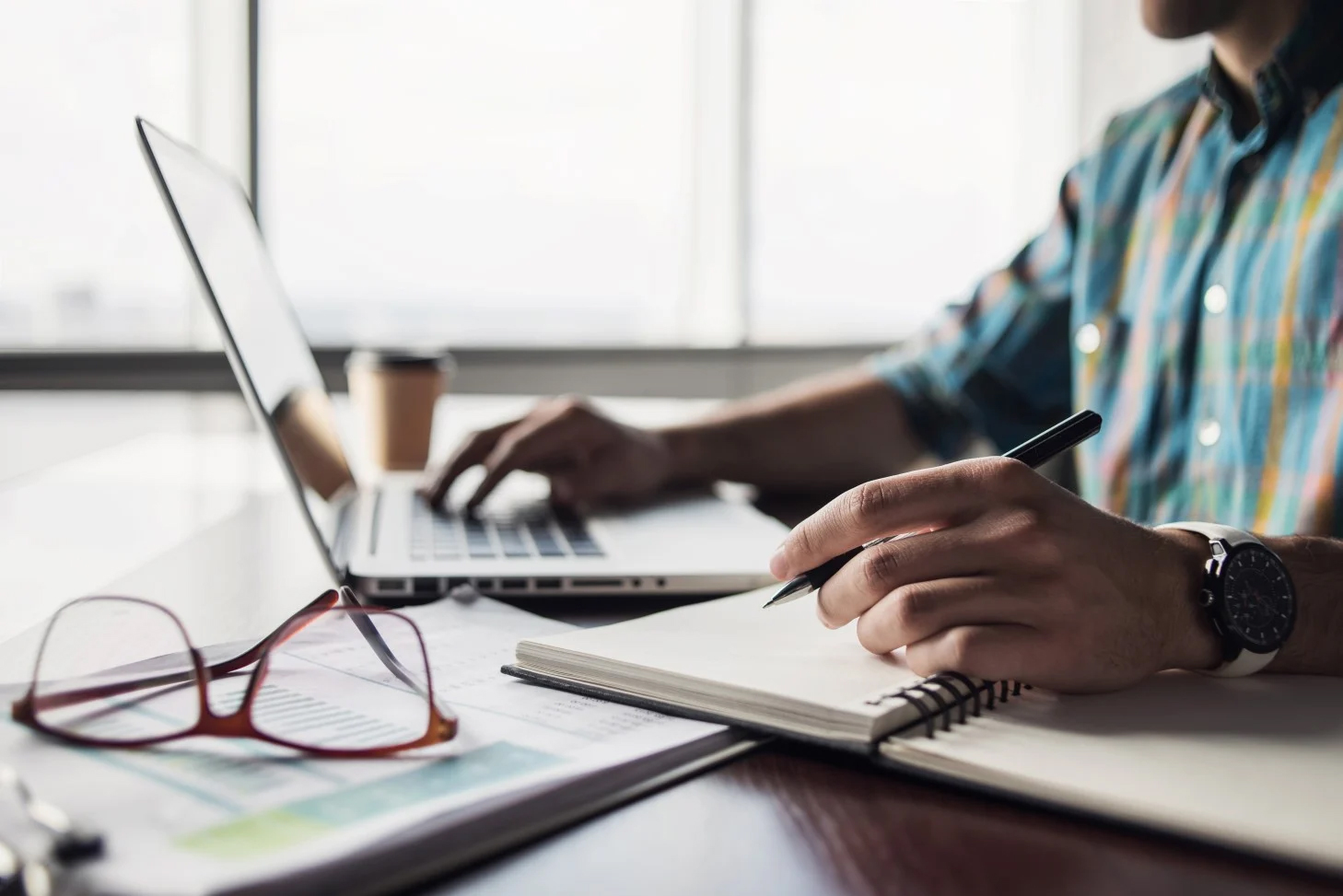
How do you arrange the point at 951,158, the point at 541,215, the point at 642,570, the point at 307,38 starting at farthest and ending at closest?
the point at 951,158, the point at 541,215, the point at 307,38, the point at 642,570

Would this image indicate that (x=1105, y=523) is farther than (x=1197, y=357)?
No

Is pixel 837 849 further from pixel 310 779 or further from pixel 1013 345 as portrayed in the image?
pixel 1013 345

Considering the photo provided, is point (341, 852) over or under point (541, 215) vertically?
under

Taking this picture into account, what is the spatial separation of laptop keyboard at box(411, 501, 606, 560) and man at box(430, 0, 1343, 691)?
1.4 inches

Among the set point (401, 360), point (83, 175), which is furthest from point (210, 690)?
point (83, 175)

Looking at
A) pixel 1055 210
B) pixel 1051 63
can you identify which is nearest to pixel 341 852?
pixel 1055 210

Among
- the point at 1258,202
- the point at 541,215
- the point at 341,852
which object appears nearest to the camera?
the point at 341,852

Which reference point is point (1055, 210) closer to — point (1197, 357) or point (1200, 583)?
point (1197, 357)

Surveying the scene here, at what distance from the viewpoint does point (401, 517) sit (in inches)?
35.8

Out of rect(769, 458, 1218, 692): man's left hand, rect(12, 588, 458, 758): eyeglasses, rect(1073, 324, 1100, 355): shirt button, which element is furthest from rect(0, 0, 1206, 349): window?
rect(769, 458, 1218, 692): man's left hand

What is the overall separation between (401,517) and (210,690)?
0.48 meters

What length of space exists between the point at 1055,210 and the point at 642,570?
2.38ft

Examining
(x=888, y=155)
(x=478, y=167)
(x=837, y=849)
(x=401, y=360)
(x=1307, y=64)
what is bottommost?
(x=837, y=849)

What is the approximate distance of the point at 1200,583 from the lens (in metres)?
0.55
